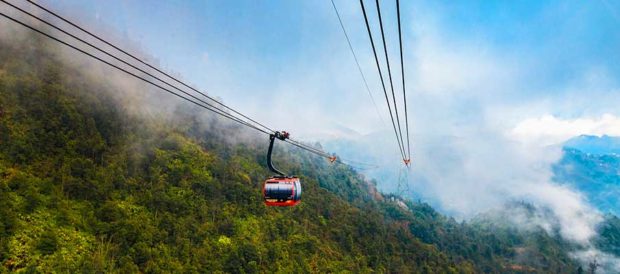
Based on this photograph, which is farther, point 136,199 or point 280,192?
point 136,199

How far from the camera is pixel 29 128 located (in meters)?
70.8

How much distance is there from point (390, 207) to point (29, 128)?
145m

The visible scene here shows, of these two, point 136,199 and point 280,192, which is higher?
point 280,192

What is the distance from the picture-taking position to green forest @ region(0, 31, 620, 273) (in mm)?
57938

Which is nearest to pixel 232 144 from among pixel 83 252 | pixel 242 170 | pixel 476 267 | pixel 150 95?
pixel 242 170

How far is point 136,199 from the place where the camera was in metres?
75.6

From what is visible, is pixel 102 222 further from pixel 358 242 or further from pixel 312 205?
pixel 358 242

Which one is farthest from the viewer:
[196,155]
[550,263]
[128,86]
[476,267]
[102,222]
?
[550,263]

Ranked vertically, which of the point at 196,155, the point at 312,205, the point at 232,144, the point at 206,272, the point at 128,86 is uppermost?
the point at 128,86

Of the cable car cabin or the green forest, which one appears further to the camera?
the green forest

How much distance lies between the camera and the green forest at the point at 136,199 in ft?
190

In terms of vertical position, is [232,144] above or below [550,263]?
above

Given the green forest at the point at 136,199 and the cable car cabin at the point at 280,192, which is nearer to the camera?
the cable car cabin at the point at 280,192

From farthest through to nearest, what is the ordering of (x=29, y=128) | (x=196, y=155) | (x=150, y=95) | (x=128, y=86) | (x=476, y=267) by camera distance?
(x=476, y=267), (x=150, y=95), (x=128, y=86), (x=196, y=155), (x=29, y=128)
